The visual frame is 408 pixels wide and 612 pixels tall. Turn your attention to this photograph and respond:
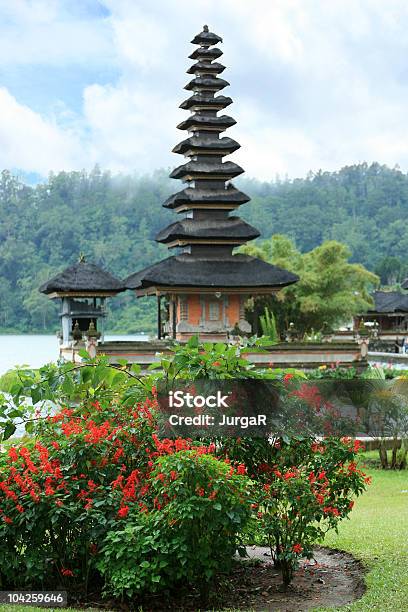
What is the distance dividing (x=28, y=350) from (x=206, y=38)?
36.8 meters

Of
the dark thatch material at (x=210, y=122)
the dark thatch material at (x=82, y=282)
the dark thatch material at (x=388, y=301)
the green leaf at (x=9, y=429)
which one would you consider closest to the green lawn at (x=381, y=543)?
the green leaf at (x=9, y=429)

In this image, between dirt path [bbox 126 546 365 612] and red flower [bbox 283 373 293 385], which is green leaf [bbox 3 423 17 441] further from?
red flower [bbox 283 373 293 385]

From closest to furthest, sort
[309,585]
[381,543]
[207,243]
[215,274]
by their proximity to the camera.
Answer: [309,585] < [381,543] < [215,274] < [207,243]

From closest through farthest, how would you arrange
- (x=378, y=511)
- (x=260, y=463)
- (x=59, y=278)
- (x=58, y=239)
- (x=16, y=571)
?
(x=16, y=571) → (x=260, y=463) → (x=378, y=511) → (x=59, y=278) → (x=58, y=239)

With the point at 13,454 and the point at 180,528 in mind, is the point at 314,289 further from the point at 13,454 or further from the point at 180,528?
the point at 180,528

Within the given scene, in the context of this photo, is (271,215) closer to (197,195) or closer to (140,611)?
(197,195)

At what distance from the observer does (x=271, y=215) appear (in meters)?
118

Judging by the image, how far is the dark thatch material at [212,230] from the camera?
1521 inches

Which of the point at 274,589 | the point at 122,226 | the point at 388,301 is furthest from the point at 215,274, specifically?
the point at 122,226

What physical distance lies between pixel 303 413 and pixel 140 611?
196 cm

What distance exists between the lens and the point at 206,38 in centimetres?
4228

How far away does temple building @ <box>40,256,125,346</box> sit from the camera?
37.2 m

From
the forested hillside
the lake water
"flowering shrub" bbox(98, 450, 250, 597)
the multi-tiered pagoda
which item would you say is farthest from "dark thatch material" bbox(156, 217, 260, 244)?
the forested hillside

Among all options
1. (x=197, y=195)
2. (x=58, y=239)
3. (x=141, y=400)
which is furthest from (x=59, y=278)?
(x=58, y=239)
